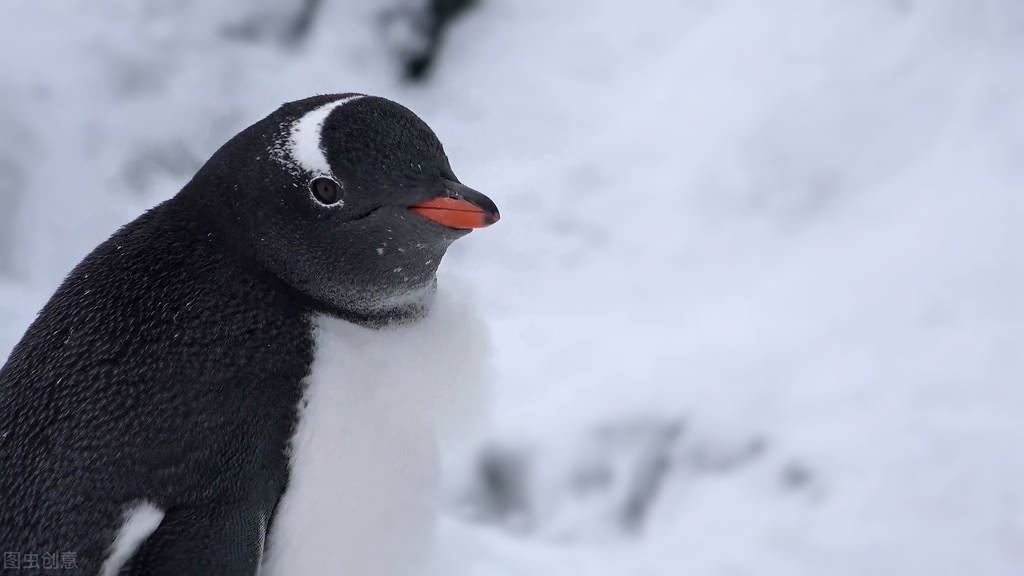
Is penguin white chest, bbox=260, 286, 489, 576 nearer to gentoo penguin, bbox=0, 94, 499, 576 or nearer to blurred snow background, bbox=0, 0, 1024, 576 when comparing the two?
gentoo penguin, bbox=0, 94, 499, 576

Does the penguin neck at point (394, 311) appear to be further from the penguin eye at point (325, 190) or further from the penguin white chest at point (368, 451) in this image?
the penguin eye at point (325, 190)

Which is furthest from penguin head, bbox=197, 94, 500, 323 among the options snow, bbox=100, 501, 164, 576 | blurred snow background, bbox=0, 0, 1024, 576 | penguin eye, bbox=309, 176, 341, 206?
blurred snow background, bbox=0, 0, 1024, 576

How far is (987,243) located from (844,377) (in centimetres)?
46

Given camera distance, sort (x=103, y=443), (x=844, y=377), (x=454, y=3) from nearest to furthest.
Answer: (x=103, y=443) → (x=844, y=377) → (x=454, y=3)

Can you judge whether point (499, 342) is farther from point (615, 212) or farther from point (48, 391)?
point (48, 391)

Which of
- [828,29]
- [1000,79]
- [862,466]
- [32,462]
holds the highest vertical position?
[828,29]

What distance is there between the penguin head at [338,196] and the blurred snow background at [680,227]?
675 millimetres

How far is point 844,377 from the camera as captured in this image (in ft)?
6.75

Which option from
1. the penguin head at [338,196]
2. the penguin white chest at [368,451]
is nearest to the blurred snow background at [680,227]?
the penguin white chest at [368,451]

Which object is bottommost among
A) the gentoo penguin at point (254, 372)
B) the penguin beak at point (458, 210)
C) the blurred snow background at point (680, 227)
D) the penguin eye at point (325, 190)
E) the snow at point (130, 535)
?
the snow at point (130, 535)

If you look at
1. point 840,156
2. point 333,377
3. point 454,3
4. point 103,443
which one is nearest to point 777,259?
point 840,156

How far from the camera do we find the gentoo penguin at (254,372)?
0.95 metres

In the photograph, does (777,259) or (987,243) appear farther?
(777,259)

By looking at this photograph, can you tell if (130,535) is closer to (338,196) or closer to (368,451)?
(368,451)
